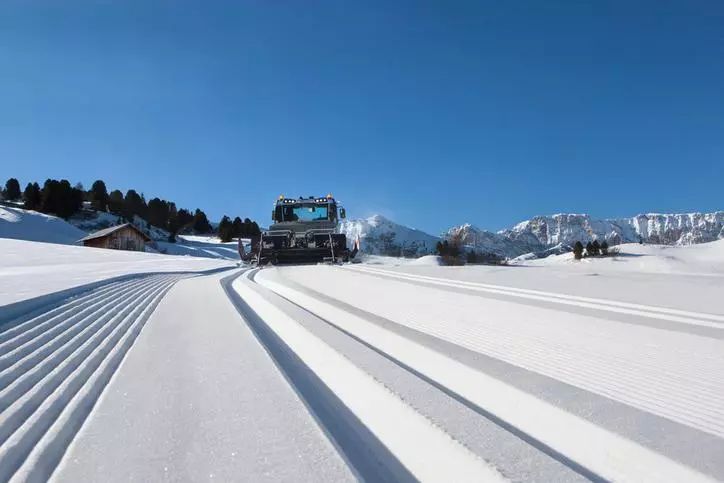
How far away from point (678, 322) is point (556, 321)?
0.80 metres

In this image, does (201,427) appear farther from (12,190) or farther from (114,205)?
(12,190)

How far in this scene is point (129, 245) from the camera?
1844 inches

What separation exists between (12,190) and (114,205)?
14.7 m

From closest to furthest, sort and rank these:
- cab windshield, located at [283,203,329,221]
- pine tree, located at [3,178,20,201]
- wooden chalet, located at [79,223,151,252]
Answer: cab windshield, located at [283,203,329,221] → wooden chalet, located at [79,223,151,252] → pine tree, located at [3,178,20,201]

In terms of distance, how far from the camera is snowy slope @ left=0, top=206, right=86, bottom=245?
149ft

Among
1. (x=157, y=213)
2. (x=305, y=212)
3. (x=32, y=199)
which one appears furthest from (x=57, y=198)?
(x=305, y=212)

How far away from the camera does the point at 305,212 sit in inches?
739

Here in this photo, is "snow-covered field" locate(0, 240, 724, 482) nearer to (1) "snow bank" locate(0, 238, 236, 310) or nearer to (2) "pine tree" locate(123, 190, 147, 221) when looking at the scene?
(1) "snow bank" locate(0, 238, 236, 310)

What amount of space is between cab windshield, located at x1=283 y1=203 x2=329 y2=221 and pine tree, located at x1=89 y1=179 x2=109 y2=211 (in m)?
61.7

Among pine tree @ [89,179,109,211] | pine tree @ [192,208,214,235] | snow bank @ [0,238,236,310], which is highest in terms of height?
pine tree @ [89,179,109,211]

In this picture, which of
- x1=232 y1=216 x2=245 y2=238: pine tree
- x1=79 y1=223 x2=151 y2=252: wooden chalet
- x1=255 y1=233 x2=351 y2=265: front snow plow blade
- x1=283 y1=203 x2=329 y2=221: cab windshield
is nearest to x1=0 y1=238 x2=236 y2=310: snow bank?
x1=255 y1=233 x2=351 y2=265: front snow plow blade

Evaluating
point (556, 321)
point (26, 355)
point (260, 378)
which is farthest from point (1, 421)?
point (556, 321)

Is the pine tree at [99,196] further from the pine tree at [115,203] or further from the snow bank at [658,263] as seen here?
the snow bank at [658,263]

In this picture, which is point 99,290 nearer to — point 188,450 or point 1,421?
point 1,421
